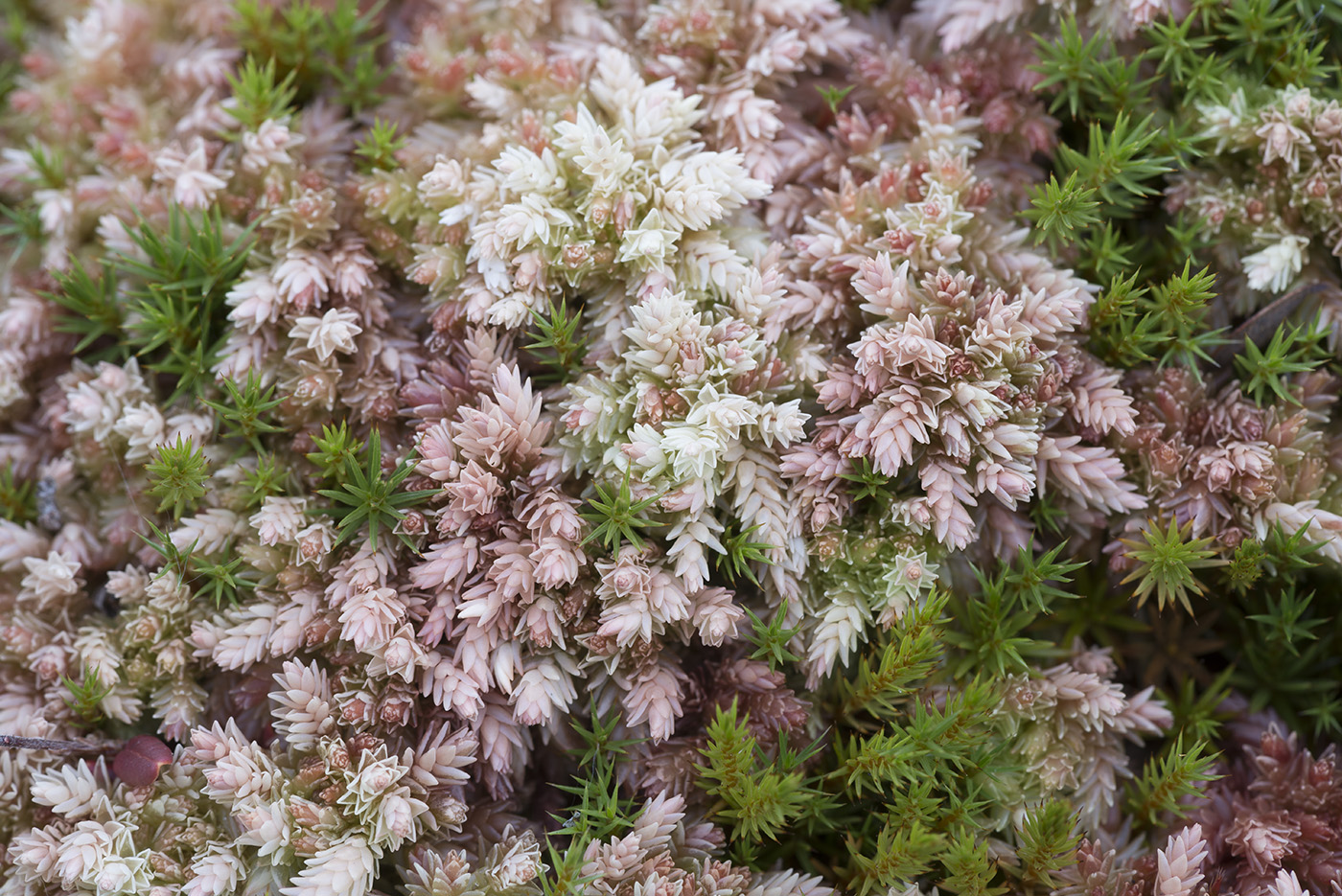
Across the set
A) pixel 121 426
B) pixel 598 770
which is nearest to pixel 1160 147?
pixel 598 770

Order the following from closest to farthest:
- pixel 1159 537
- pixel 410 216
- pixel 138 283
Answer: pixel 1159 537 → pixel 410 216 → pixel 138 283

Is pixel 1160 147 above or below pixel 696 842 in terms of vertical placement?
above

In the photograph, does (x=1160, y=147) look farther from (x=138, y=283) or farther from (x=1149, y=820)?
(x=138, y=283)

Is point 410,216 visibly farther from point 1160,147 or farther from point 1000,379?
point 1160,147

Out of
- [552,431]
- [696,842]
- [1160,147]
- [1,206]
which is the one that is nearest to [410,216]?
[552,431]

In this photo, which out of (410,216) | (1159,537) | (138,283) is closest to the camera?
(1159,537)

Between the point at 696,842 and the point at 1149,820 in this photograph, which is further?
the point at 1149,820

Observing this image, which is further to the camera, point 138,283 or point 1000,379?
point 138,283

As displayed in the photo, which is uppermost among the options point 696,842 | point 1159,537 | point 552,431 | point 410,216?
point 410,216


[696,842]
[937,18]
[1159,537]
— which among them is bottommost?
[696,842]
